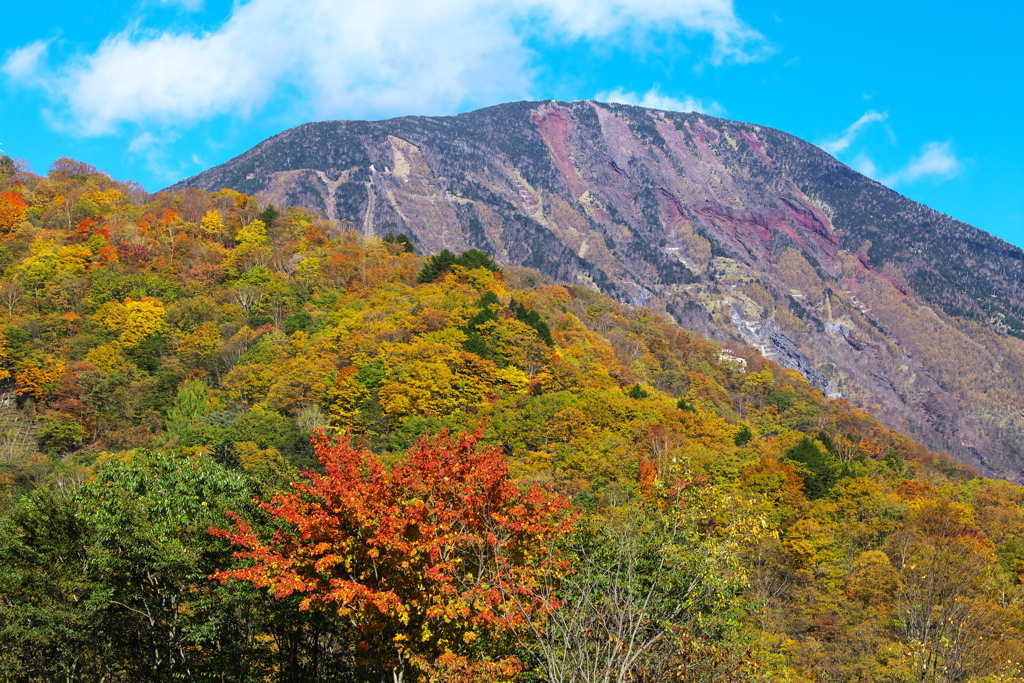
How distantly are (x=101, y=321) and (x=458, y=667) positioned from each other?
5997cm

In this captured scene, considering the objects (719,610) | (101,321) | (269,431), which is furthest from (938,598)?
(101,321)

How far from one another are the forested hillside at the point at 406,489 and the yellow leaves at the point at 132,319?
234mm

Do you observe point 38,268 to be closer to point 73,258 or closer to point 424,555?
point 73,258

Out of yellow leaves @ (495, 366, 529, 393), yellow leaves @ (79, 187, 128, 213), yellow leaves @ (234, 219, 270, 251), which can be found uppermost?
yellow leaves @ (79, 187, 128, 213)

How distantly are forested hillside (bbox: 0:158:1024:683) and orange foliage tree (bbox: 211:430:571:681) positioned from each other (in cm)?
7

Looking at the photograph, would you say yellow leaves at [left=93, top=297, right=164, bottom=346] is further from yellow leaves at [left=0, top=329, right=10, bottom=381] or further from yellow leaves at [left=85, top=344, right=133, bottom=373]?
yellow leaves at [left=0, top=329, right=10, bottom=381]

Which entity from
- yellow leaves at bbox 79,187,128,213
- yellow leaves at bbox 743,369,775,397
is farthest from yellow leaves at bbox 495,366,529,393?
yellow leaves at bbox 743,369,775,397

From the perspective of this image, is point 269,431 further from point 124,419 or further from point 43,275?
point 43,275

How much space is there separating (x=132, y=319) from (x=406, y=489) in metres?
55.6

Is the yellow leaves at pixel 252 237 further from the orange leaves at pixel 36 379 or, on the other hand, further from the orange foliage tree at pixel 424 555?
the orange foliage tree at pixel 424 555

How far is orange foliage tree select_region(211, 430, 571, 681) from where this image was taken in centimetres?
1098

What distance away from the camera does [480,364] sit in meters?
48.7

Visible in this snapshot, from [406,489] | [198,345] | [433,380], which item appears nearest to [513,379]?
[433,380]

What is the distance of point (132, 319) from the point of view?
59.0 meters
